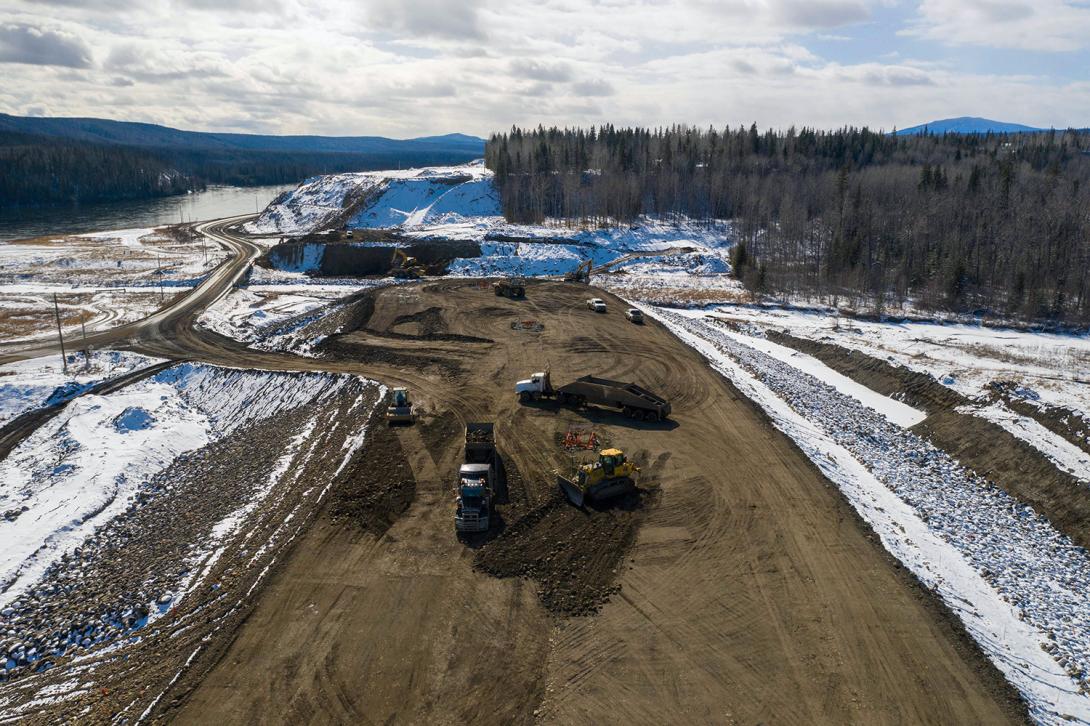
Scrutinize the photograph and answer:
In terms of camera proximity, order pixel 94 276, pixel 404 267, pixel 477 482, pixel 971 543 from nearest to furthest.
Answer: pixel 971 543
pixel 477 482
pixel 404 267
pixel 94 276

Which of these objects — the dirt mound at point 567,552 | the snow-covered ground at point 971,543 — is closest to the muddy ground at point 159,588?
the dirt mound at point 567,552

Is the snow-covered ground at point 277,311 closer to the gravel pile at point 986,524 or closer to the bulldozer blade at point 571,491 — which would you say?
the bulldozer blade at point 571,491

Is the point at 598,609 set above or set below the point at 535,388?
below

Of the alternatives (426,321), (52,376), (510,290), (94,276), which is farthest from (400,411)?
(94,276)

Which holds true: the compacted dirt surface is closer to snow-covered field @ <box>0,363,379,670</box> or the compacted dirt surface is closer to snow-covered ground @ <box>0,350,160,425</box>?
snow-covered field @ <box>0,363,379,670</box>

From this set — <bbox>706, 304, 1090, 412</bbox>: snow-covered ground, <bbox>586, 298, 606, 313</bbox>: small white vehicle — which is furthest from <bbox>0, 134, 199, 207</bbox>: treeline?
<bbox>706, 304, 1090, 412</bbox>: snow-covered ground

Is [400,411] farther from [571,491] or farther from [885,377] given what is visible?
[885,377]
